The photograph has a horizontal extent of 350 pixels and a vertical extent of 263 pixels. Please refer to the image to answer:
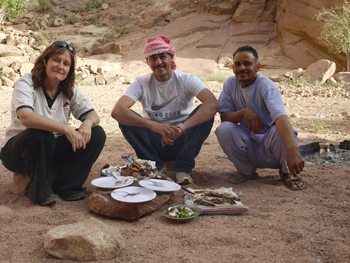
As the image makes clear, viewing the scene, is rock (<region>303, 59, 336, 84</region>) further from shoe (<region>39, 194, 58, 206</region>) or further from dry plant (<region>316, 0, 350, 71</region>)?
shoe (<region>39, 194, 58, 206</region>)

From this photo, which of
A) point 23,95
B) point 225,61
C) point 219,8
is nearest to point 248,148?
point 23,95

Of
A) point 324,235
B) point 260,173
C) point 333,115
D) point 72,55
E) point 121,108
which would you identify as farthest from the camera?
point 333,115

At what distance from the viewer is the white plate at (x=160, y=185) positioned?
3426 millimetres

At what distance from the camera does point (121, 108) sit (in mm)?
3965

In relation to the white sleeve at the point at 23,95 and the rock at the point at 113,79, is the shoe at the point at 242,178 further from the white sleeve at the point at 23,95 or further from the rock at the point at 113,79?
the rock at the point at 113,79

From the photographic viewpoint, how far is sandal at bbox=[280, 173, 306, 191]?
3.89 m

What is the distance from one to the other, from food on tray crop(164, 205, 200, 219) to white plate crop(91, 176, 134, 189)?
44 cm

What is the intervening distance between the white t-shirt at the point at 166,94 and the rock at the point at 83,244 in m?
1.67

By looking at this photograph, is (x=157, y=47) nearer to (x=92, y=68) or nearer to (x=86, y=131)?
(x=86, y=131)

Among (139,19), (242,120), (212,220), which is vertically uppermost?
(139,19)

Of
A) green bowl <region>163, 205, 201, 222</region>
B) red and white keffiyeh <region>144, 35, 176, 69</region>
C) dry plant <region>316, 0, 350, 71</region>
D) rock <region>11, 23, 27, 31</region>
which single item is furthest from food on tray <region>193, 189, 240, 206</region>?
rock <region>11, 23, 27, 31</region>

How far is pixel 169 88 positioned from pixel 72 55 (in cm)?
94

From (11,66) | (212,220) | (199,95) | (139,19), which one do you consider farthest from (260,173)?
(139,19)

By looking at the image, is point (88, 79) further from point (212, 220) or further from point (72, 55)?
point (212, 220)
